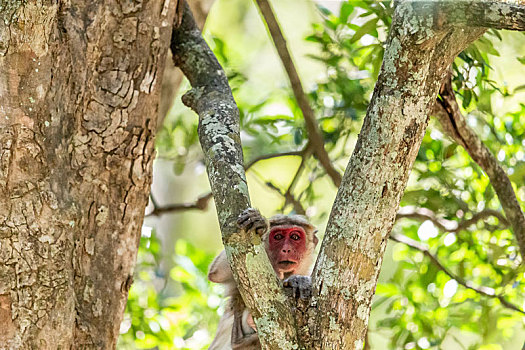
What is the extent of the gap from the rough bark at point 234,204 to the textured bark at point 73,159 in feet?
0.90

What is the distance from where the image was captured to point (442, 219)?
4.94m

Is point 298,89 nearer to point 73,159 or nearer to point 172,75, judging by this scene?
point 172,75

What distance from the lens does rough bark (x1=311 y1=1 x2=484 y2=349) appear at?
2.44 metres

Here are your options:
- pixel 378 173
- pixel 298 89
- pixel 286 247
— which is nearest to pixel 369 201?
pixel 378 173

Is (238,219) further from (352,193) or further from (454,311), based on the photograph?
(454,311)

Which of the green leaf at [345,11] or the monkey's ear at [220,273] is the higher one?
the green leaf at [345,11]

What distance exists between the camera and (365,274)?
2459 mm

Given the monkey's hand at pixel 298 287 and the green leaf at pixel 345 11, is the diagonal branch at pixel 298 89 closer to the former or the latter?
the green leaf at pixel 345 11

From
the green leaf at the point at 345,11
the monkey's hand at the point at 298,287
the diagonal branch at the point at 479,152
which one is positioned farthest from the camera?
the green leaf at the point at 345,11

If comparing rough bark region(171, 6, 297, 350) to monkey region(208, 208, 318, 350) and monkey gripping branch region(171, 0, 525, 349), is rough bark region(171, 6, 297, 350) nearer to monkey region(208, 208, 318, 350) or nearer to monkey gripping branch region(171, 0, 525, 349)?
monkey gripping branch region(171, 0, 525, 349)

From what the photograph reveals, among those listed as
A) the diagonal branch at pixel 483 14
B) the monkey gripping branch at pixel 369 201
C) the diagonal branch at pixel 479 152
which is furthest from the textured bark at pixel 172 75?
the diagonal branch at pixel 483 14

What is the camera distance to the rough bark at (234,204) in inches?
95.7

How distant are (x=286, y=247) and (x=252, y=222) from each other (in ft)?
5.64

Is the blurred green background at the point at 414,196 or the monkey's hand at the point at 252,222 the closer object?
the monkey's hand at the point at 252,222
